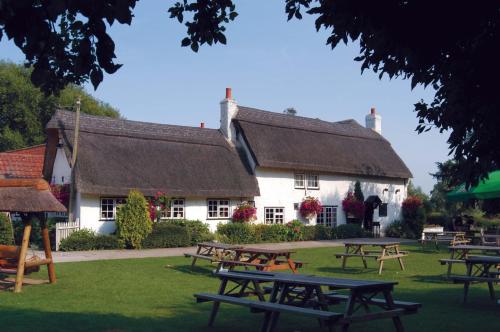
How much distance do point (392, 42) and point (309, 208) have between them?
26.3 meters

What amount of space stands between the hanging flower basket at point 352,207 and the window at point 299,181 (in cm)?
320

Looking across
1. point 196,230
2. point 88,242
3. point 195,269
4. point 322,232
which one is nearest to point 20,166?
point 88,242

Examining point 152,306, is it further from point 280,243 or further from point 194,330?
point 280,243

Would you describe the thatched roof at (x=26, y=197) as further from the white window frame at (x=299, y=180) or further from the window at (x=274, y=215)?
the white window frame at (x=299, y=180)

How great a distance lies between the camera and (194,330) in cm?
821

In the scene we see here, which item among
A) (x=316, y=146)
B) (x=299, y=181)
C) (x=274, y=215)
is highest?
(x=316, y=146)

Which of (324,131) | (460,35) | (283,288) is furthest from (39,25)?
(324,131)

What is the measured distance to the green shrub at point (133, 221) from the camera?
2366 cm

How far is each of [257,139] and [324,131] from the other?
6.80 m

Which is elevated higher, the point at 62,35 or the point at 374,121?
the point at 374,121

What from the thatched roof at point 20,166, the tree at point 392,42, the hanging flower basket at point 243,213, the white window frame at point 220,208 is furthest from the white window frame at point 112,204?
the tree at point 392,42

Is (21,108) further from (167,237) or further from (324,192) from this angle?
(167,237)

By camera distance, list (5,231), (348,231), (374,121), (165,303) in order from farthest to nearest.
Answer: (374,121), (348,231), (5,231), (165,303)

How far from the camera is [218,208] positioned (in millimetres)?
28859
